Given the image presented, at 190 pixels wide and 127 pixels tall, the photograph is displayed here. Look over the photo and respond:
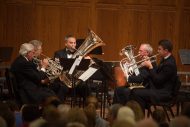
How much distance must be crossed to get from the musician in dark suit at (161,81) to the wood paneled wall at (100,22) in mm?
4236

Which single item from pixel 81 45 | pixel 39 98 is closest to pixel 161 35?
pixel 81 45

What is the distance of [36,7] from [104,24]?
1832mm

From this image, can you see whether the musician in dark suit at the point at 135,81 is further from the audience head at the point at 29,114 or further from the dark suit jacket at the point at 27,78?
the audience head at the point at 29,114

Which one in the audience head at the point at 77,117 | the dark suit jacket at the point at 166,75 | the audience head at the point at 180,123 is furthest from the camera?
the dark suit jacket at the point at 166,75

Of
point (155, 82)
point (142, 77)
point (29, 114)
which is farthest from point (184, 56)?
point (29, 114)

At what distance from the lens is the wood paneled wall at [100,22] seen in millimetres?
11867

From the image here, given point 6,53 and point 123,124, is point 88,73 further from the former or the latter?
point 123,124

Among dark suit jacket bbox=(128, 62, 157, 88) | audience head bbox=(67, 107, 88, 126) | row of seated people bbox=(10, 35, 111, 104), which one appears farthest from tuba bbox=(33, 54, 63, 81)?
audience head bbox=(67, 107, 88, 126)

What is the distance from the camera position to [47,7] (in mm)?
12031

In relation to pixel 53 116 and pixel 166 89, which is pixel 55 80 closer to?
pixel 166 89

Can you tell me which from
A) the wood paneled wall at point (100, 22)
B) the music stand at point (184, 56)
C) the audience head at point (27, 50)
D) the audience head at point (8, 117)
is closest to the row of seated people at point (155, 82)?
the music stand at point (184, 56)

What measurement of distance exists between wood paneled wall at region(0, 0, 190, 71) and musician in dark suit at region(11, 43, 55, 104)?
3.78 metres

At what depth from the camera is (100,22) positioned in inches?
487

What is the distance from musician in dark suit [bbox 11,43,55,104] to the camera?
26.4 feet
